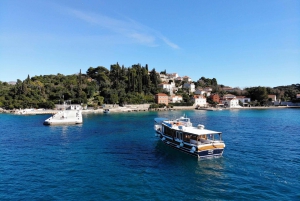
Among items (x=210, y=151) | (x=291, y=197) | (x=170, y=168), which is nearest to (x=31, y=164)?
(x=170, y=168)

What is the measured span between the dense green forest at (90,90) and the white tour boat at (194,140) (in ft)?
194

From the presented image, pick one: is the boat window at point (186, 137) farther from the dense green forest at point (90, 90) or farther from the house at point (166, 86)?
the house at point (166, 86)

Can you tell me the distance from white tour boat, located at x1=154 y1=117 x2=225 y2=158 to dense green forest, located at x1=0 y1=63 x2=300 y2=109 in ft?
194

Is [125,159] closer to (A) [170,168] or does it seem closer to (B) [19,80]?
(A) [170,168]

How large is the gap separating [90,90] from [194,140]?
258ft

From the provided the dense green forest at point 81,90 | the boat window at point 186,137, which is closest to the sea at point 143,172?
the boat window at point 186,137

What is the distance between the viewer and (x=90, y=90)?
313ft

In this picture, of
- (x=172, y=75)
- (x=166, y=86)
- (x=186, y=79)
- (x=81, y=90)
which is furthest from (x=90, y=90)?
(x=186, y=79)

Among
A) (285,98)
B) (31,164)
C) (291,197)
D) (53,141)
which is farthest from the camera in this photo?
(285,98)

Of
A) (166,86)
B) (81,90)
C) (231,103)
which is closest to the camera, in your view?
(81,90)

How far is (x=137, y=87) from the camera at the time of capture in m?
103

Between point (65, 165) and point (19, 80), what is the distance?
3729 inches

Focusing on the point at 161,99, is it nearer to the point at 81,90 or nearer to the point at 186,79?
the point at 81,90

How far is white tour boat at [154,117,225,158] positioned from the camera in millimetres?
22078
